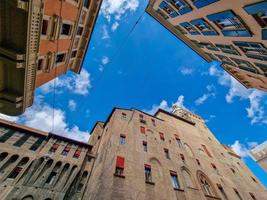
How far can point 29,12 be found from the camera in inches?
237

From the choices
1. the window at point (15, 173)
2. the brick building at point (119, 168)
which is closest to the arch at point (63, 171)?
Result: the brick building at point (119, 168)

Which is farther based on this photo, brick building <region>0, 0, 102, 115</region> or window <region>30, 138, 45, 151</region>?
window <region>30, 138, 45, 151</region>

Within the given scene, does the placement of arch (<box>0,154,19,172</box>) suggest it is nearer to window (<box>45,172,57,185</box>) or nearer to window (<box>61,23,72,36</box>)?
window (<box>45,172,57,185</box>)

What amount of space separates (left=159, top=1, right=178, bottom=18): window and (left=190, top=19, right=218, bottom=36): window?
2.87 metres

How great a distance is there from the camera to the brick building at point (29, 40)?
6211 millimetres

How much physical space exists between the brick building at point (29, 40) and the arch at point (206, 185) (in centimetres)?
2052

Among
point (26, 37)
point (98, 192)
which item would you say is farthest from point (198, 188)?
point (26, 37)

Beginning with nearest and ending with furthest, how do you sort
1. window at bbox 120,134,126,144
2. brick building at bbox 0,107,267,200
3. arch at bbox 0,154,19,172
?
1. brick building at bbox 0,107,267,200
2. arch at bbox 0,154,19,172
3. window at bbox 120,134,126,144

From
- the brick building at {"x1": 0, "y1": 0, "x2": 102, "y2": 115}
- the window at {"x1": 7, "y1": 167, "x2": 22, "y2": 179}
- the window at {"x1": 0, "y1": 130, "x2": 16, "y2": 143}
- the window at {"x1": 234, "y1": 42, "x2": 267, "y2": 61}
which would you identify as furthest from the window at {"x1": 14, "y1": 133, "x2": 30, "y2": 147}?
the window at {"x1": 234, "y1": 42, "x2": 267, "y2": 61}

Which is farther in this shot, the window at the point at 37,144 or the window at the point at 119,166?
the window at the point at 37,144

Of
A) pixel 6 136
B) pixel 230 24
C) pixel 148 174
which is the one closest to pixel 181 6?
pixel 230 24

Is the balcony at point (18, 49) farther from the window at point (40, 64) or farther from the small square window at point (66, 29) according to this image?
the small square window at point (66, 29)

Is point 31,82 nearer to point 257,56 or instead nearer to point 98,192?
point 98,192

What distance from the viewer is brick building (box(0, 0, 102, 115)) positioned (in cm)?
621
